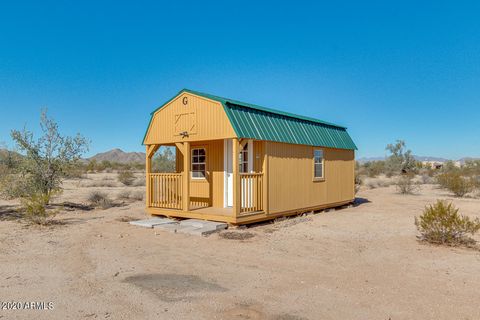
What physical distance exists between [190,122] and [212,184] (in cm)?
247

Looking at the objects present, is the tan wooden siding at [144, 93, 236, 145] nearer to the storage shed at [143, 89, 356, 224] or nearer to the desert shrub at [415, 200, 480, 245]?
the storage shed at [143, 89, 356, 224]

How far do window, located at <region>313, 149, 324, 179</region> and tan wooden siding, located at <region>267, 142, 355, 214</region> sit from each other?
0.81ft

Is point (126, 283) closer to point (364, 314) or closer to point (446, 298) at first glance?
point (364, 314)

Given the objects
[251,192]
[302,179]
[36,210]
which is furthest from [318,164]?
[36,210]

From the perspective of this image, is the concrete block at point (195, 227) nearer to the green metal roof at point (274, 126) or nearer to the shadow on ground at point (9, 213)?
the green metal roof at point (274, 126)

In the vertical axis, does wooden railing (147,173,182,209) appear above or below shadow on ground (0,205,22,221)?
above

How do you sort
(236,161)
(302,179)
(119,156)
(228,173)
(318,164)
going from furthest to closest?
(119,156) → (318,164) → (302,179) → (228,173) → (236,161)

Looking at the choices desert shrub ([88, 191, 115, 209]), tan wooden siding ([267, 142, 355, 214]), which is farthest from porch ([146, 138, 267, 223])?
desert shrub ([88, 191, 115, 209])

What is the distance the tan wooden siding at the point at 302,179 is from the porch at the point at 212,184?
0.50 m

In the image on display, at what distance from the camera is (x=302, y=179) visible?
12.1 metres

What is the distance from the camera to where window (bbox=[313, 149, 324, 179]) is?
42.4ft

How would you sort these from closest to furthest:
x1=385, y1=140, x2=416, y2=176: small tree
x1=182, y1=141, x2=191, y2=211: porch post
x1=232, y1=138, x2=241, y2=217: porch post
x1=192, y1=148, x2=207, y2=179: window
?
x1=232, y1=138, x2=241, y2=217: porch post → x1=182, y1=141, x2=191, y2=211: porch post → x1=192, y1=148, x2=207, y2=179: window → x1=385, y1=140, x2=416, y2=176: small tree

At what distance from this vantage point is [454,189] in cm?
1964

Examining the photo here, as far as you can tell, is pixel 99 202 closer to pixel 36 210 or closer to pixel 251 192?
pixel 36 210
